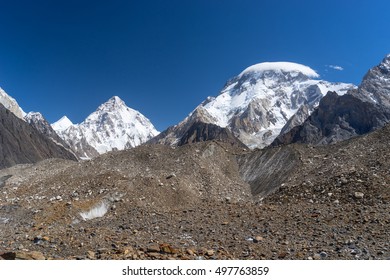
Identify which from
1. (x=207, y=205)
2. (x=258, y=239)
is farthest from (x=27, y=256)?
(x=207, y=205)

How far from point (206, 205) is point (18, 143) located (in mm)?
166095

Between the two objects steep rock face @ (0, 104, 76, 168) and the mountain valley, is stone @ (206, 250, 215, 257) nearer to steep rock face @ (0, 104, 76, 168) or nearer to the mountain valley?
the mountain valley

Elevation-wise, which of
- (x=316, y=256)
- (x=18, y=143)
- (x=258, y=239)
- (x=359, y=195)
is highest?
(x=18, y=143)

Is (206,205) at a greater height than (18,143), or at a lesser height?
lesser

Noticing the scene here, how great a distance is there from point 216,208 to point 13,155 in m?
152

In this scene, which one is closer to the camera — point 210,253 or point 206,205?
point 210,253

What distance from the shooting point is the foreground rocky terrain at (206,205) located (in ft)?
41.2

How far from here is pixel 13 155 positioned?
15325cm

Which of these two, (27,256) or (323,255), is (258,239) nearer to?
(323,255)

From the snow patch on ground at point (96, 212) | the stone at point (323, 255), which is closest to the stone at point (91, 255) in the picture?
the stone at point (323, 255)

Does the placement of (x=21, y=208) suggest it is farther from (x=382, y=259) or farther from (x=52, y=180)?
(x=382, y=259)

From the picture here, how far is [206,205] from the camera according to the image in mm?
21500

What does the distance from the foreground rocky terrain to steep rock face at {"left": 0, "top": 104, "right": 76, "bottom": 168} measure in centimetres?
12722
